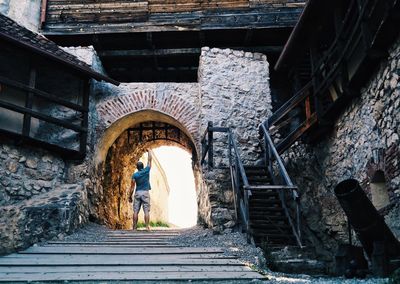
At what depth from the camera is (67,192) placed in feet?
24.6

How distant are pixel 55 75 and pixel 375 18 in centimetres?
625

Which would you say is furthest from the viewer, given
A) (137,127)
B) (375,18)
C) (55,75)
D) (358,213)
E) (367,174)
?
(137,127)

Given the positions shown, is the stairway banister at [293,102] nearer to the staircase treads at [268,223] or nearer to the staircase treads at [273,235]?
the staircase treads at [268,223]

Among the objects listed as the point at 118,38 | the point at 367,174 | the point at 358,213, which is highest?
the point at 118,38

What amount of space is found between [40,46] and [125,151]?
3.65 m

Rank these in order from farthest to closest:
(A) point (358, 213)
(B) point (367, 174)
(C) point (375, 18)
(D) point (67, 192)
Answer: (D) point (67, 192), (B) point (367, 174), (C) point (375, 18), (A) point (358, 213)

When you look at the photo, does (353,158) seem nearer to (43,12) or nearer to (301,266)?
(301,266)

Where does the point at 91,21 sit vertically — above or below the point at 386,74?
above

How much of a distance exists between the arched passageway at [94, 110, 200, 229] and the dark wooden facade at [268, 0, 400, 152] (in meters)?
2.76

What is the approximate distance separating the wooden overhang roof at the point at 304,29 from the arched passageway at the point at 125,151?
A: 103 inches

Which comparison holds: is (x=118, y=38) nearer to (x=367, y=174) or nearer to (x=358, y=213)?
(x=367, y=174)

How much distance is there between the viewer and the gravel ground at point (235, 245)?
13.7 ft

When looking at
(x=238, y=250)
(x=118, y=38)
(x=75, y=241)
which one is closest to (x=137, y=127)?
(x=118, y=38)

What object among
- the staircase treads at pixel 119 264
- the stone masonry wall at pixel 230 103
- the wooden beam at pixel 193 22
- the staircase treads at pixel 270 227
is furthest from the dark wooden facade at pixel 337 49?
the staircase treads at pixel 119 264
